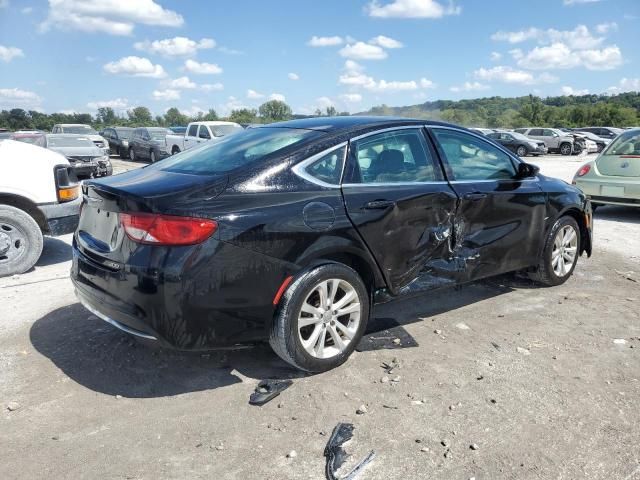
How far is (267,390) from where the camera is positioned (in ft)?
11.4

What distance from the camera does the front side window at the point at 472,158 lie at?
4.41 meters

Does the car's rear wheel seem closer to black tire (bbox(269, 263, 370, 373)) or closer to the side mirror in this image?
the side mirror

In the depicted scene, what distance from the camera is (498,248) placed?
185 inches

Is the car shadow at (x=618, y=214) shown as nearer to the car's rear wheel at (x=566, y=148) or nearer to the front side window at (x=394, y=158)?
the front side window at (x=394, y=158)

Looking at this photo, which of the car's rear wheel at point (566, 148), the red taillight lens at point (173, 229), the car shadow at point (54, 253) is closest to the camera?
the red taillight lens at point (173, 229)

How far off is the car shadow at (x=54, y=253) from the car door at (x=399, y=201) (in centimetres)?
445

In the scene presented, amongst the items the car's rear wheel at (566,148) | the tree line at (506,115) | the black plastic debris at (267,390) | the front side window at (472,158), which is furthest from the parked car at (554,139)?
the black plastic debris at (267,390)

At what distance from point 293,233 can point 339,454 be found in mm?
1282

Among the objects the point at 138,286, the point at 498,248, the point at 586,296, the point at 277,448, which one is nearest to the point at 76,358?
the point at 138,286

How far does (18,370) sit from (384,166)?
289 centimetres

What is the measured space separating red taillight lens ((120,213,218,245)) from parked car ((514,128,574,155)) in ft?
105

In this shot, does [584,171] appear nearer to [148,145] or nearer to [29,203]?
[29,203]

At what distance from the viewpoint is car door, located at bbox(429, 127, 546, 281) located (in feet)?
14.4

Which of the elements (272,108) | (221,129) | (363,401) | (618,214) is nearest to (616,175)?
(618,214)
